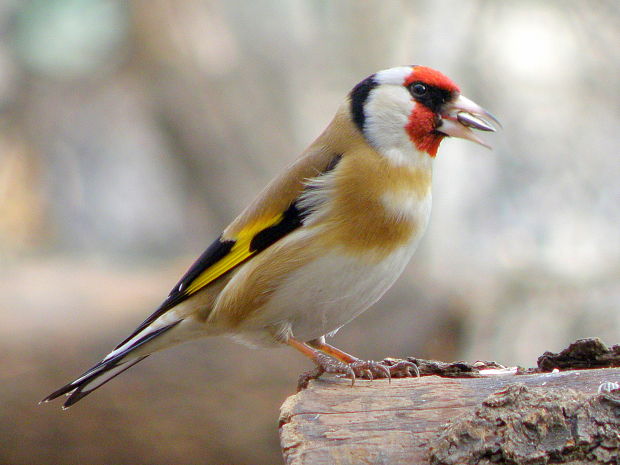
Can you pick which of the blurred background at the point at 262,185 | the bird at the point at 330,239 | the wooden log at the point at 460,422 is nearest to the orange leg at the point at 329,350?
the bird at the point at 330,239

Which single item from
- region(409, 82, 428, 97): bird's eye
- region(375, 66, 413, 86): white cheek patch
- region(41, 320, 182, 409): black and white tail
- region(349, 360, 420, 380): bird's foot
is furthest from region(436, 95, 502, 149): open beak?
region(41, 320, 182, 409): black and white tail

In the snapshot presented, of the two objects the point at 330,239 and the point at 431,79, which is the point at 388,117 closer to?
the point at 431,79

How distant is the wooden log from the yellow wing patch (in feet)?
3.08

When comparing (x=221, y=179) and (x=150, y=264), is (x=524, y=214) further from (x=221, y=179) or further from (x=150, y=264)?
(x=150, y=264)

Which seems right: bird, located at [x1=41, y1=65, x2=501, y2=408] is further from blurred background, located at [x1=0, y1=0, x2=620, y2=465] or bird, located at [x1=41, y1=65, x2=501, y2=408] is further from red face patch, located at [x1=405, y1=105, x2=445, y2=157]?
blurred background, located at [x1=0, y1=0, x2=620, y2=465]

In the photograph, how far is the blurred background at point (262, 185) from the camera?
597 centimetres

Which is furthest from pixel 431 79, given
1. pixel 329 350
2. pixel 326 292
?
pixel 329 350

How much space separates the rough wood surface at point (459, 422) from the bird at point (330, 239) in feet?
1.48

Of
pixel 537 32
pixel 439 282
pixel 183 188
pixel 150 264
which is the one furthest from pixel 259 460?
pixel 537 32

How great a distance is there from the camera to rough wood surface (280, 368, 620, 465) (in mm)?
2504

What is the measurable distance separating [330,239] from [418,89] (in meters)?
0.84

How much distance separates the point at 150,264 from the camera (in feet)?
26.1

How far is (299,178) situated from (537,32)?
5.68m

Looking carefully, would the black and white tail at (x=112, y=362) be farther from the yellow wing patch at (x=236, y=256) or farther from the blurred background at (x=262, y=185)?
the blurred background at (x=262, y=185)
